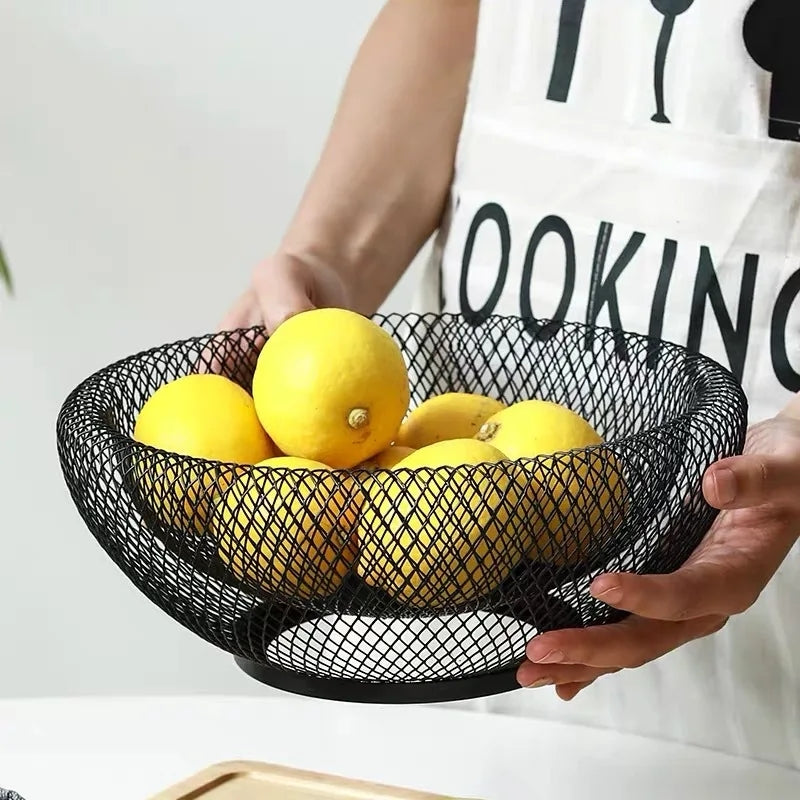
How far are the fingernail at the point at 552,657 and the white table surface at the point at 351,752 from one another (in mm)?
291

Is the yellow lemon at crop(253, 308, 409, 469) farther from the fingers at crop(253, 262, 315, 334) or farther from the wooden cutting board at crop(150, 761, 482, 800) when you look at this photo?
the wooden cutting board at crop(150, 761, 482, 800)

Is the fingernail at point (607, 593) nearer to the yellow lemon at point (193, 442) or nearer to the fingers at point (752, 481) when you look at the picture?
the fingers at point (752, 481)

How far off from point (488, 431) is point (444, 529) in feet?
0.41

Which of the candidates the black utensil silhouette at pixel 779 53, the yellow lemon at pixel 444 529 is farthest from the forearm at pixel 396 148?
the yellow lemon at pixel 444 529

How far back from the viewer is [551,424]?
60 centimetres

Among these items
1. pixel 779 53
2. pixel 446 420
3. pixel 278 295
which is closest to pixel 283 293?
pixel 278 295

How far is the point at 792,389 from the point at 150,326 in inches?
39.6

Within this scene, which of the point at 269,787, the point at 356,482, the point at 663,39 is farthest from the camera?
the point at 663,39

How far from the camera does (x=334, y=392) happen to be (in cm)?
60

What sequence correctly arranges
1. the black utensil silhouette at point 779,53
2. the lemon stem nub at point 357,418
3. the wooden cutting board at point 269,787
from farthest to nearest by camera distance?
the black utensil silhouette at point 779,53 → the wooden cutting board at point 269,787 → the lemon stem nub at point 357,418

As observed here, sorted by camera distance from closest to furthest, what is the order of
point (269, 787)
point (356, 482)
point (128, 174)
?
point (356, 482)
point (269, 787)
point (128, 174)

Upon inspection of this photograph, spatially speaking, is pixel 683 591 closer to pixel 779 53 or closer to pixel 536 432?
pixel 536 432

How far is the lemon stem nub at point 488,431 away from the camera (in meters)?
0.62

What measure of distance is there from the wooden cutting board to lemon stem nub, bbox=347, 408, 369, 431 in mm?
264
